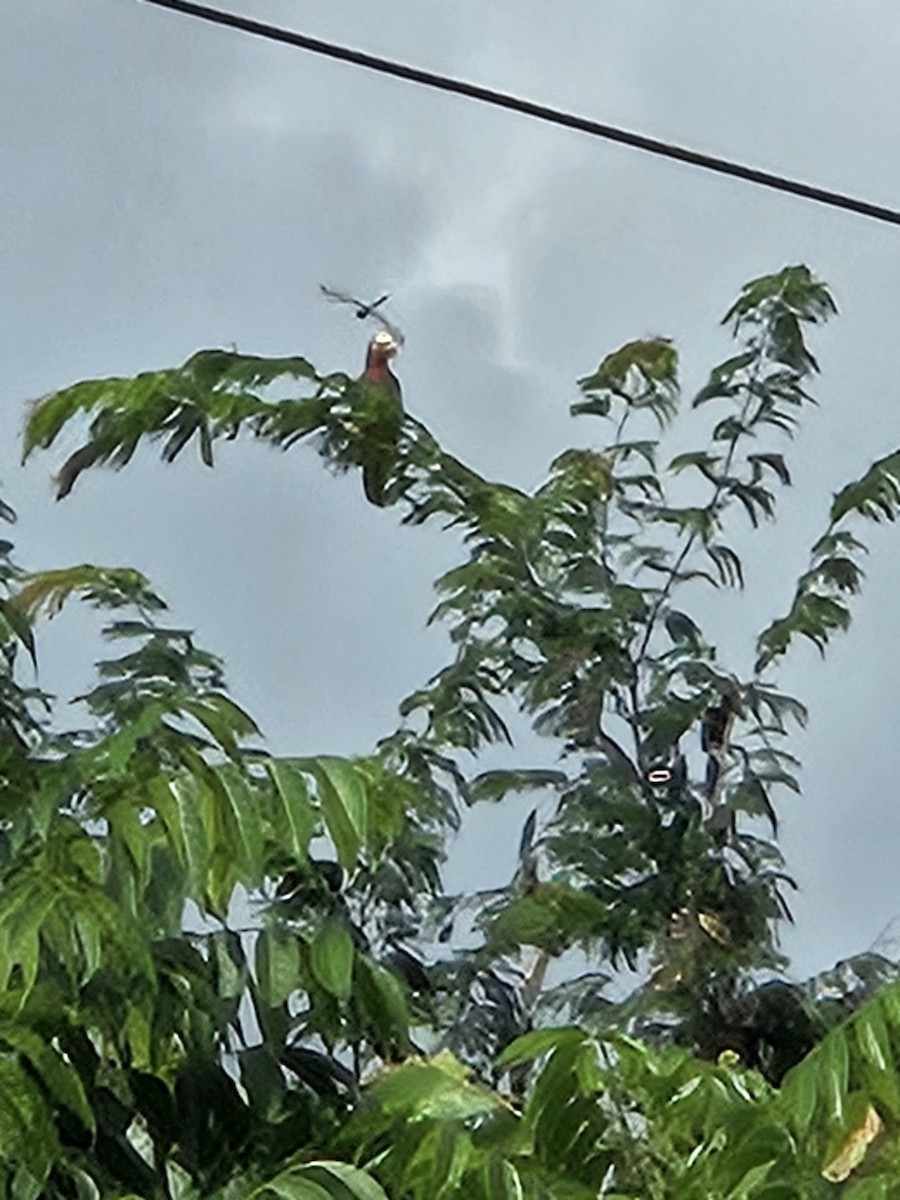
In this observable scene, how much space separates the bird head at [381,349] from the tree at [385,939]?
14 centimetres

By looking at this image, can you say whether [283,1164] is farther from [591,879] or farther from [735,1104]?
[591,879]

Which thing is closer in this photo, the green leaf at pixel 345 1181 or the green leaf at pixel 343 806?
the green leaf at pixel 345 1181

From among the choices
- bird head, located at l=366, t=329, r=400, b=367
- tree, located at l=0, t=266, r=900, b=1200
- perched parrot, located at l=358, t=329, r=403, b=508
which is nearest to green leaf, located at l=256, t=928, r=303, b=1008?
tree, located at l=0, t=266, r=900, b=1200

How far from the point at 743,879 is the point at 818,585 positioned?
0.52 m

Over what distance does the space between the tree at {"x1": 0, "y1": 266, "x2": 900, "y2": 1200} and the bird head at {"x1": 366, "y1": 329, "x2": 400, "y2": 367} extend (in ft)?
0.46

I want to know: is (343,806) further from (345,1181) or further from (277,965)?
(345,1181)

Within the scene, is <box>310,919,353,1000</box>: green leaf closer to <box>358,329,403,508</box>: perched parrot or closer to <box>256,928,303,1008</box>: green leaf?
<box>256,928,303,1008</box>: green leaf

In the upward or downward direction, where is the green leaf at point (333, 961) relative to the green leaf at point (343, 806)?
downward

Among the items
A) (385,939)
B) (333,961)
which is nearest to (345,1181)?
(333,961)

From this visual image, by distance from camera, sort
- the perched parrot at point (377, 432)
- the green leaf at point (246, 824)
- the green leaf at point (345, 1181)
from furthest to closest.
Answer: the perched parrot at point (377, 432) < the green leaf at point (246, 824) < the green leaf at point (345, 1181)

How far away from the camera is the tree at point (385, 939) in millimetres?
1609

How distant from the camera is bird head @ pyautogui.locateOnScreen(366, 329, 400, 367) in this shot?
334 centimetres

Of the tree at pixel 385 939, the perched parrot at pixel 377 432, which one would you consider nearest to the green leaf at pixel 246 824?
the tree at pixel 385 939

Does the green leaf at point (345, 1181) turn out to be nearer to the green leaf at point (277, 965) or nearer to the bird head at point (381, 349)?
the green leaf at point (277, 965)
